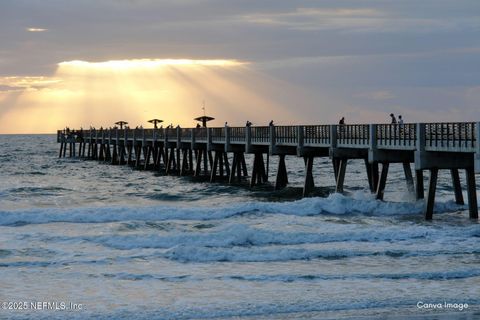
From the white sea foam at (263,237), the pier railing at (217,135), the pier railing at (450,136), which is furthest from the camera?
the pier railing at (217,135)

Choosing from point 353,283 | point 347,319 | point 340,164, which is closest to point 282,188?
point 340,164

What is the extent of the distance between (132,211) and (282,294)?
62.1 ft

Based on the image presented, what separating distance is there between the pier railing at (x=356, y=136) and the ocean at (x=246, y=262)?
275cm

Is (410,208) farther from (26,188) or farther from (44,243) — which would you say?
(26,188)

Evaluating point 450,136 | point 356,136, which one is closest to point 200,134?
point 356,136

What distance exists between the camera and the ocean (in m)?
18.0

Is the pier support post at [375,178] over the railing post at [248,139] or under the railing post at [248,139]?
under

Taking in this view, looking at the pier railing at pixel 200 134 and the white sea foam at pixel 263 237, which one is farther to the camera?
the pier railing at pixel 200 134

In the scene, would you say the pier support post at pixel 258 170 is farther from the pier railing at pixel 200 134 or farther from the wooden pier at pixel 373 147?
the pier railing at pixel 200 134

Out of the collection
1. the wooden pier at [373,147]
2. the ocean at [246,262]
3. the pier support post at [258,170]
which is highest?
the wooden pier at [373,147]

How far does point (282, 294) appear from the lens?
1925 centimetres

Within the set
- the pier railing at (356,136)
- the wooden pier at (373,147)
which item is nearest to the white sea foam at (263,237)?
the wooden pier at (373,147)

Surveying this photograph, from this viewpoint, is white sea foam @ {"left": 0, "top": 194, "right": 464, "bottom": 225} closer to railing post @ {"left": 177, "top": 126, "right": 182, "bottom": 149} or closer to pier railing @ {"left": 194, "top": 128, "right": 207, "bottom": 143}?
pier railing @ {"left": 194, "top": 128, "right": 207, "bottom": 143}

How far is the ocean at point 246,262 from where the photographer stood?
Answer: 59.2 ft
